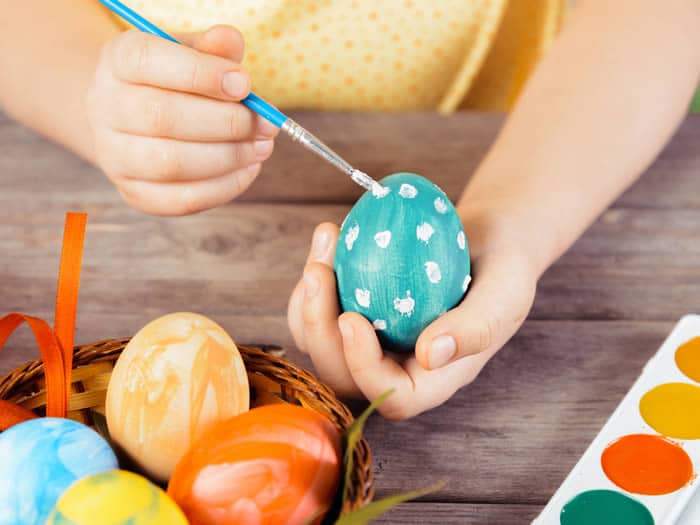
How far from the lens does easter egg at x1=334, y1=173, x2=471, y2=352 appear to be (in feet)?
1.81

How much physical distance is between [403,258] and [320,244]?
0.33 ft

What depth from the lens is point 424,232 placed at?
0.55m

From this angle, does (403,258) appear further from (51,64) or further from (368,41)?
(368,41)

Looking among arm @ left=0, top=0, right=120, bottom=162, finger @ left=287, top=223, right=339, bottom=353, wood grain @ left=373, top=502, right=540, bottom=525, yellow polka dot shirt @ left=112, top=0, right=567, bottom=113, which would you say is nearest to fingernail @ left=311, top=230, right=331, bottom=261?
finger @ left=287, top=223, right=339, bottom=353

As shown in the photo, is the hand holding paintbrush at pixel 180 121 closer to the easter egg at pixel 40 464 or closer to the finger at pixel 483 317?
the finger at pixel 483 317

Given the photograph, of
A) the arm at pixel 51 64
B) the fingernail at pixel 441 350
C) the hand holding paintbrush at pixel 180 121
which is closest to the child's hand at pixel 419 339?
the fingernail at pixel 441 350

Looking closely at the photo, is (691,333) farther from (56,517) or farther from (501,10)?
(501,10)

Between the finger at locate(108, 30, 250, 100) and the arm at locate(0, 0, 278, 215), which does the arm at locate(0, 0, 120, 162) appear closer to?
the arm at locate(0, 0, 278, 215)

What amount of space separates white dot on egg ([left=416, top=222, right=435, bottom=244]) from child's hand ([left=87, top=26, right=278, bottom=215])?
19 centimetres

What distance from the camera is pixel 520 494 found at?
0.55 metres

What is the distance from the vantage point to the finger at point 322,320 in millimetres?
578

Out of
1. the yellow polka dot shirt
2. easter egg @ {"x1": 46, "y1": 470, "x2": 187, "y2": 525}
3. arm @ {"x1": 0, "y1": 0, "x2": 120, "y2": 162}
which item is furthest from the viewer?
the yellow polka dot shirt

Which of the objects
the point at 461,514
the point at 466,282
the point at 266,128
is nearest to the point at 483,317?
the point at 466,282

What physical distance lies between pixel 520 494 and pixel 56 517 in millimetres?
318
